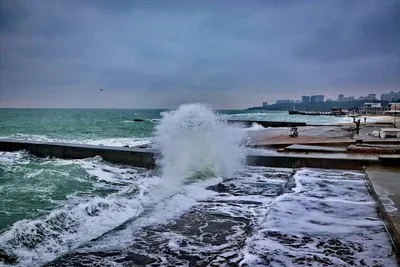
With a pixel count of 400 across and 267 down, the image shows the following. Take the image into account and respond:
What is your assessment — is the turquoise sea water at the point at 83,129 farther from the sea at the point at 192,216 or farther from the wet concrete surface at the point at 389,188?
the wet concrete surface at the point at 389,188

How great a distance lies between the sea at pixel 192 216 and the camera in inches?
170

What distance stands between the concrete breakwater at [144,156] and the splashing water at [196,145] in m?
0.67

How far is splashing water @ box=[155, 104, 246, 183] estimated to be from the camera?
1048 cm

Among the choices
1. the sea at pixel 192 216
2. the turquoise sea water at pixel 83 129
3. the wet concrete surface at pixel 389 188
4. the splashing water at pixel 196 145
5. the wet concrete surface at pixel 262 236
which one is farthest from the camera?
the turquoise sea water at pixel 83 129

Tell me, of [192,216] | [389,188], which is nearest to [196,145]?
[192,216]

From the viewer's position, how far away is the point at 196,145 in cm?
1137

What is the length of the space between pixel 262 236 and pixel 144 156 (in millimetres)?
8084

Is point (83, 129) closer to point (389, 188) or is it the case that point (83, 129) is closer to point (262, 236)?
point (389, 188)

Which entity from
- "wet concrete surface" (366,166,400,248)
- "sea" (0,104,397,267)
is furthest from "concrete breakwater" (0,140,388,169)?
"wet concrete surface" (366,166,400,248)

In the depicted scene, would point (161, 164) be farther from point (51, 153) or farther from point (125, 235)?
point (125, 235)

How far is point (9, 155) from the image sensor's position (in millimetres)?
14430

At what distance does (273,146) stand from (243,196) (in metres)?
8.44

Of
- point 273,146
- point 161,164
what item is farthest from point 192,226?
point 273,146

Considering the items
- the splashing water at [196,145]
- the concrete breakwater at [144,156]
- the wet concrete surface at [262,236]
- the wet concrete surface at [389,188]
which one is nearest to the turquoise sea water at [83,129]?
the concrete breakwater at [144,156]
